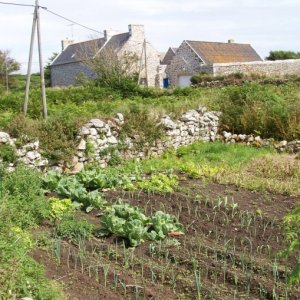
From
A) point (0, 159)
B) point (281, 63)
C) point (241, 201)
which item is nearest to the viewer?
point (241, 201)

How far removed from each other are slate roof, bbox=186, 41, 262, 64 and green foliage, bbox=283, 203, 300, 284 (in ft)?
117

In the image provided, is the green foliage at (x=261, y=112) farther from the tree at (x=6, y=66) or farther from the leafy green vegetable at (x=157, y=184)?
the tree at (x=6, y=66)

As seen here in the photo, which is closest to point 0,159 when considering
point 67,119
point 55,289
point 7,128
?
point 7,128

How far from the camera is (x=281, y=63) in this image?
36.9 metres

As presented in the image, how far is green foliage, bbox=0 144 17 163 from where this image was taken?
10.1 meters

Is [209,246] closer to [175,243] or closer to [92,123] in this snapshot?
[175,243]

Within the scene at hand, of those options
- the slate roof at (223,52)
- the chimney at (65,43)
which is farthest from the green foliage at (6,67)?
the slate roof at (223,52)

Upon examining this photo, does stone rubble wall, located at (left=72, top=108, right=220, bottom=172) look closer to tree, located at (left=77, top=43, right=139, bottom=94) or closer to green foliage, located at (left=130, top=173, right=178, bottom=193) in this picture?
green foliage, located at (left=130, top=173, right=178, bottom=193)

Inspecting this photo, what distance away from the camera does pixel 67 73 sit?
1922 inches

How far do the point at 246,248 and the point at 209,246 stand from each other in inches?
18.1

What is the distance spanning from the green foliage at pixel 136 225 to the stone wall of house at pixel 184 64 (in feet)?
113

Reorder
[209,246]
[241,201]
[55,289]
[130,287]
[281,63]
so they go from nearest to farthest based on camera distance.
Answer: [55,289]
[130,287]
[209,246]
[241,201]
[281,63]

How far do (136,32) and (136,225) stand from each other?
39007 mm

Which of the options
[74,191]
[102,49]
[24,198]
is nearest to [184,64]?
[102,49]
